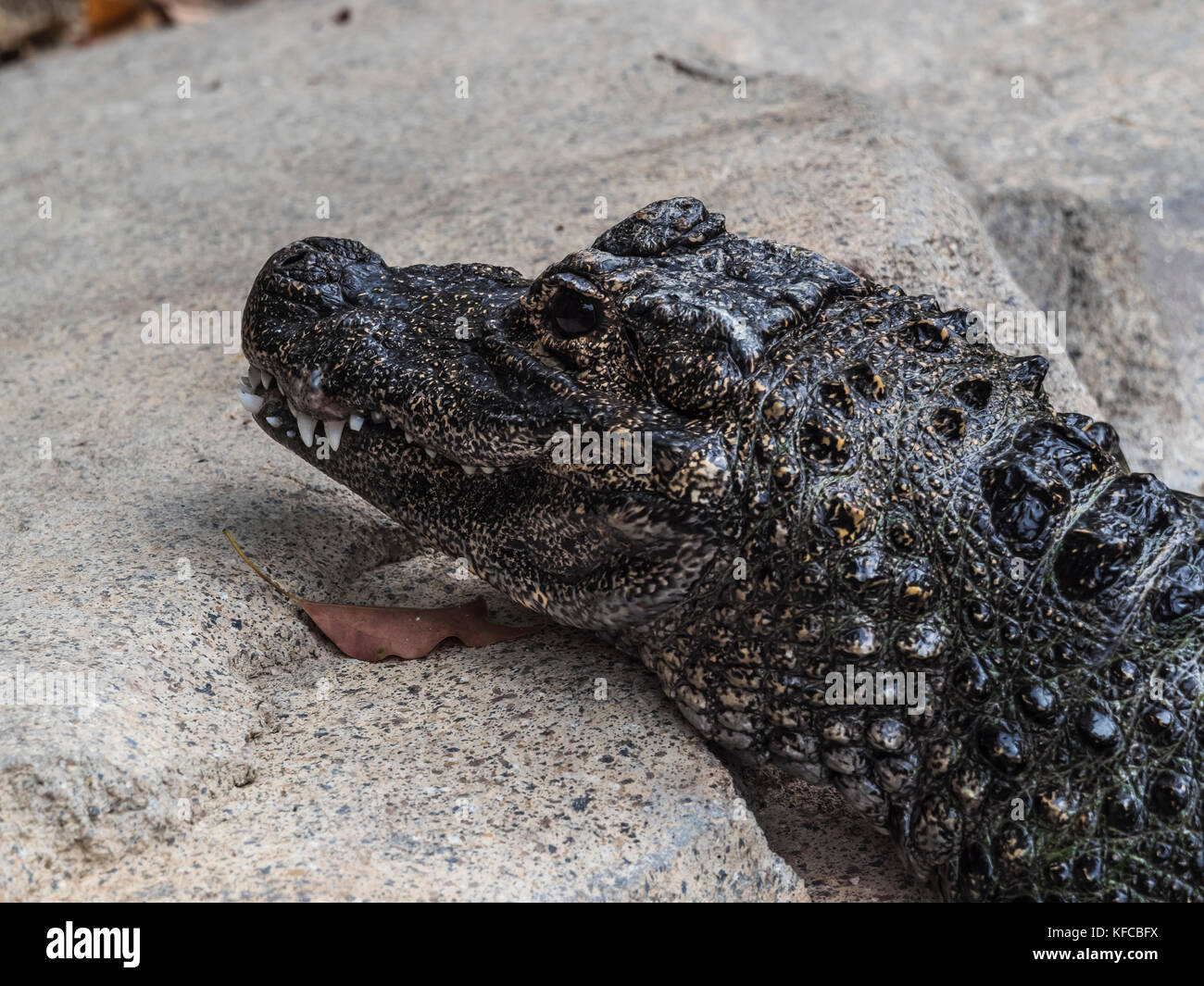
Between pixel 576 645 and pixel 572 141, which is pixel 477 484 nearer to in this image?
pixel 576 645

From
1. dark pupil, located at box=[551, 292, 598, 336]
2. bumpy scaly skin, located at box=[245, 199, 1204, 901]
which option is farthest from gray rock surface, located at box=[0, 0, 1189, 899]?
dark pupil, located at box=[551, 292, 598, 336]

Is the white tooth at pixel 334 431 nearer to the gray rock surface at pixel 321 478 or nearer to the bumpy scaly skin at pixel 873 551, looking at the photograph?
the bumpy scaly skin at pixel 873 551

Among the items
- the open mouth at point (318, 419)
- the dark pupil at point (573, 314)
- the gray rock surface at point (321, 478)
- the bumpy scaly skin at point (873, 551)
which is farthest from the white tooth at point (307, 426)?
the dark pupil at point (573, 314)

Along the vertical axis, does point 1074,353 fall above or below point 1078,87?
below

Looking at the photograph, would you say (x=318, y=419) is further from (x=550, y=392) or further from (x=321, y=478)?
(x=321, y=478)

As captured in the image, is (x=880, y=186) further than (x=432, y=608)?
Answer: Yes

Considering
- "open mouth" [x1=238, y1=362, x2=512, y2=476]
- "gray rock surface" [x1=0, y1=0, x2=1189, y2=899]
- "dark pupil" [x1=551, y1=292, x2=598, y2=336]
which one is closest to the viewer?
"gray rock surface" [x1=0, y1=0, x2=1189, y2=899]

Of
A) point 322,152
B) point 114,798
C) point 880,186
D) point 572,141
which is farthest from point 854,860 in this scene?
point 322,152

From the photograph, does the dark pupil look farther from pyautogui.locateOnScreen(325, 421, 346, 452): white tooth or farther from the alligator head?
pyautogui.locateOnScreen(325, 421, 346, 452): white tooth
